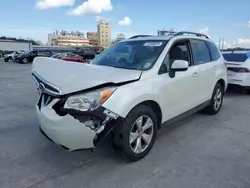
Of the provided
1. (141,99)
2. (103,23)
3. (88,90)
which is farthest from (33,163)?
(103,23)

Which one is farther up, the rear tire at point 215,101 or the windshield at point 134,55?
the windshield at point 134,55

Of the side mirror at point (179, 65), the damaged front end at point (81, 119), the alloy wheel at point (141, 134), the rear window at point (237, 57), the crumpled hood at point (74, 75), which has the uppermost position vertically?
the rear window at point (237, 57)

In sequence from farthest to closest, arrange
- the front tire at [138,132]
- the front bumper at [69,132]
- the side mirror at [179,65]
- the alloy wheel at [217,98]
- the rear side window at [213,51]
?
the alloy wheel at [217,98] → the rear side window at [213,51] → the side mirror at [179,65] → the front tire at [138,132] → the front bumper at [69,132]

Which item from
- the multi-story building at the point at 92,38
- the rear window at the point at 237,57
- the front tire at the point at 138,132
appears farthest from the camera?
the multi-story building at the point at 92,38

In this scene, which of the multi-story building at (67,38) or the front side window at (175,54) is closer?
the front side window at (175,54)

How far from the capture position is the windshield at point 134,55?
11.8ft

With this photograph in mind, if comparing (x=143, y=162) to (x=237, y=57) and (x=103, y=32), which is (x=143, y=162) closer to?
(x=237, y=57)

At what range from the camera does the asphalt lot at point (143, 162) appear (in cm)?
275

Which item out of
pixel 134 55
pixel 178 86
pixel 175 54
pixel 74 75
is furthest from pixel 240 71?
pixel 74 75

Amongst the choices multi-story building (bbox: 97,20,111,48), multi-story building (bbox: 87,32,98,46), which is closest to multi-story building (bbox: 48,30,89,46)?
multi-story building (bbox: 87,32,98,46)

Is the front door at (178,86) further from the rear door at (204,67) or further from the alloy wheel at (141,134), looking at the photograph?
the alloy wheel at (141,134)

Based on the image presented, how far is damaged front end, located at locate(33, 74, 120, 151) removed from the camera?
2695 millimetres

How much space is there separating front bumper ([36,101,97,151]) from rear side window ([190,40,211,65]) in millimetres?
2634

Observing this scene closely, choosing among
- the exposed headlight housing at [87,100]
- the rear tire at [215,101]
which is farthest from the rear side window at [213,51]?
the exposed headlight housing at [87,100]
